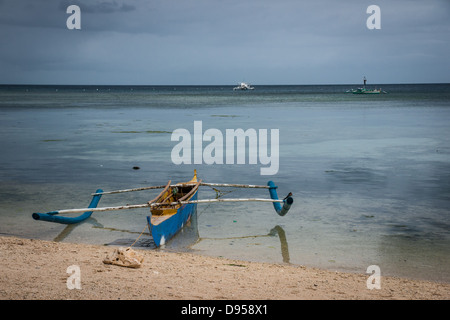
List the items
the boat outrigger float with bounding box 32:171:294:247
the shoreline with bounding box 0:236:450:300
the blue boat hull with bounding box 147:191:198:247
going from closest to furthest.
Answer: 1. the shoreline with bounding box 0:236:450:300
2. the blue boat hull with bounding box 147:191:198:247
3. the boat outrigger float with bounding box 32:171:294:247

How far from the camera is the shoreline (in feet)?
17.6

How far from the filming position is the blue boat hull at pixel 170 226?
7.90 metres

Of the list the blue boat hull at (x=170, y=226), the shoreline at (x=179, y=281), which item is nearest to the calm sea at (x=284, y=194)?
the blue boat hull at (x=170, y=226)

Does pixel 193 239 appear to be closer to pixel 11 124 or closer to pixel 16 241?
pixel 16 241

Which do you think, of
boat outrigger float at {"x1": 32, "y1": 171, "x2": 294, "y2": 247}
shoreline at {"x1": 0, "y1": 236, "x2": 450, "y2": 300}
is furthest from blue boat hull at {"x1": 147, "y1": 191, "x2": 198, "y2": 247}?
shoreline at {"x1": 0, "y1": 236, "x2": 450, "y2": 300}

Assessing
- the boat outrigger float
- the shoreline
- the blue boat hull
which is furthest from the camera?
the boat outrigger float

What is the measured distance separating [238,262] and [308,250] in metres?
1.50

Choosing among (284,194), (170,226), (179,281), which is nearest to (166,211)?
(170,226)

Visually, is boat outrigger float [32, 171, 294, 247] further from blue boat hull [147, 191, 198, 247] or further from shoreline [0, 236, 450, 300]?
shoreline [0, 236, 450, 300]

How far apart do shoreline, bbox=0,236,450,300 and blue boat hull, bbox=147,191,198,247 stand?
0.54 meters

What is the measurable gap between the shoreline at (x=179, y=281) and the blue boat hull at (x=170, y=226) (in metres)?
0.54

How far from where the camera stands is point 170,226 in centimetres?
849

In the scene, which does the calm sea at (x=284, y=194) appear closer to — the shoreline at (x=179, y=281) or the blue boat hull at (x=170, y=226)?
the blue boat hull at (x=170, y=226)
